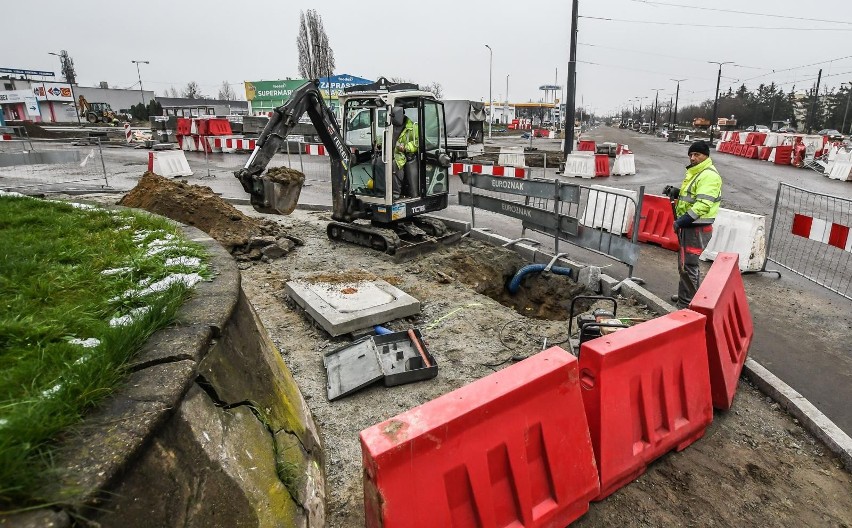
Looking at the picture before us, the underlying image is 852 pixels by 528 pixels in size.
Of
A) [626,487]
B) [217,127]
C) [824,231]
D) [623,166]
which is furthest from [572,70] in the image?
[217,127]

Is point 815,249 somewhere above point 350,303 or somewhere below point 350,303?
below

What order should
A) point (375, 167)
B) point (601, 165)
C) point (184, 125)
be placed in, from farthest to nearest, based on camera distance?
point (184, 125)
point (601, 165)
point (375, 167)

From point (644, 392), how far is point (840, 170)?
23.3m

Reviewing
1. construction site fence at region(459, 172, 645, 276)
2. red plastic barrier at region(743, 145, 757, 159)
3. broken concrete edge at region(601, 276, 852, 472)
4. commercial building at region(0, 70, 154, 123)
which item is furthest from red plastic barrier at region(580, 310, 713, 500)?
commercial building at region(0, 70, 154, 123)

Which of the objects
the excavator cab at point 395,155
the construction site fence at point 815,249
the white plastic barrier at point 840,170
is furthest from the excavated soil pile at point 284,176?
the white plastic barrier at point 840,170

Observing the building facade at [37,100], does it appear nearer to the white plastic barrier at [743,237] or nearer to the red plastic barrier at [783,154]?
the white plastic barrier at [743,237]

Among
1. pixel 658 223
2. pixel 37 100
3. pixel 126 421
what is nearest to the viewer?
pixel 126 421

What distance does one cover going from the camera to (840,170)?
19.8 meters

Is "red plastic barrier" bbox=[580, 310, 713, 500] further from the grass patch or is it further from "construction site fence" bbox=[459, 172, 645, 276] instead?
"construction site fence" bbox=[459, 172, 645, 276]

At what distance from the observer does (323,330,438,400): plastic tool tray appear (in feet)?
15.0

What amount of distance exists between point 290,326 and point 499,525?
4003 millimetres

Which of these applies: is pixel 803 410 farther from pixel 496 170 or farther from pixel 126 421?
pixel 496 170

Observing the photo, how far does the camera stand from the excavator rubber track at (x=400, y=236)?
29.2ft

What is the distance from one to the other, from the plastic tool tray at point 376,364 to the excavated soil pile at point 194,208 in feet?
15.2
